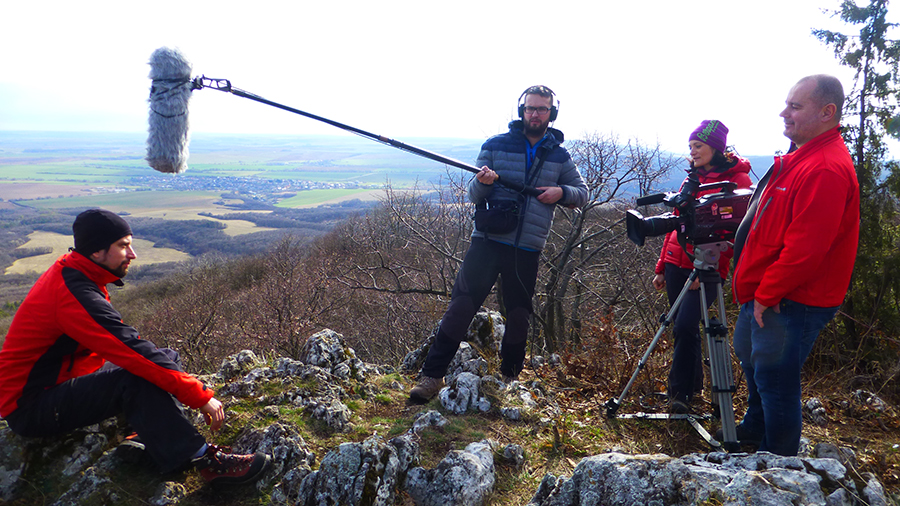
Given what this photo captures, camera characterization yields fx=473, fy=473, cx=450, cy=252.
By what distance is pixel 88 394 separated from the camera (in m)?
2.54

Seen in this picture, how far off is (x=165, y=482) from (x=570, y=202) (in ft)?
10.3

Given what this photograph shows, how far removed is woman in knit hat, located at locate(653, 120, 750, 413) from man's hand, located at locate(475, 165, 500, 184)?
4.31 feet

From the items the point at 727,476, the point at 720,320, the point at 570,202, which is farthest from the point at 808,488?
the point at 570,202

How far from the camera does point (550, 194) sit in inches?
138

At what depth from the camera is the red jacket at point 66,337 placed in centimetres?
242

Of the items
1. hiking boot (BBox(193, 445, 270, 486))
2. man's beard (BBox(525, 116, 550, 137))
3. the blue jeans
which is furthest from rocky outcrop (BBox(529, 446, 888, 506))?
man's beard (BBox(525, 116, 550, 137))

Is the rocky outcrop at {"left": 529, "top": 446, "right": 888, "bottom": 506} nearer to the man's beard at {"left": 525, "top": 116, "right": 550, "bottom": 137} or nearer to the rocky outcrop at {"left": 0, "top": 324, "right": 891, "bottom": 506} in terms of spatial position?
the rocky outcrop at {"left": 0, "top": 324, "right": 891, "bottom": 506}

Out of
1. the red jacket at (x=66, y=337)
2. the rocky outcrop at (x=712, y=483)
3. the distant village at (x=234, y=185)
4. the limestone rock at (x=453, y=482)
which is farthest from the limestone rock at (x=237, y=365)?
the distant village at (x=234, y=185)

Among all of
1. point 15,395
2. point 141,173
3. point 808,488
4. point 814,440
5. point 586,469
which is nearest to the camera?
point 808,488

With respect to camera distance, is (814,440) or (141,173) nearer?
(814,440)

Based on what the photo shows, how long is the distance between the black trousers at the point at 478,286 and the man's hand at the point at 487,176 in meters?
0.48

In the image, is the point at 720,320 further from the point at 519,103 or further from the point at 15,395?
the point at 15,395

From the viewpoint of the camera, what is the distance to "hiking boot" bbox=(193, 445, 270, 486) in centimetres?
253

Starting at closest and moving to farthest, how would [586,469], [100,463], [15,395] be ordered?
[586,469] < [15,395] < [100,463]
